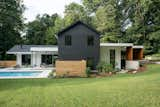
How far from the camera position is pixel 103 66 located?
25.1 metres

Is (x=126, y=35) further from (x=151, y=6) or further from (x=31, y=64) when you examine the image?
(x=31, y=64)

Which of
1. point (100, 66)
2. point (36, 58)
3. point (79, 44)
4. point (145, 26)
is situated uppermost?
point (145, 26)

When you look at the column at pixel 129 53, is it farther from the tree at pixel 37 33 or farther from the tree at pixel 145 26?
the tree at pixel 37 33

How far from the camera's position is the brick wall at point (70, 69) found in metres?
22.5

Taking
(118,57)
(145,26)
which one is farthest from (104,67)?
(145,26)

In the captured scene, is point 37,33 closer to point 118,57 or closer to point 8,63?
point 8,63

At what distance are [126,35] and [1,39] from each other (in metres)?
20.0

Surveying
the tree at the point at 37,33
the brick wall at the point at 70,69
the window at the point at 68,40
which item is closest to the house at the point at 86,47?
the window at the point at 68,40

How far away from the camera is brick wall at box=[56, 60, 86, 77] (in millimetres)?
22469

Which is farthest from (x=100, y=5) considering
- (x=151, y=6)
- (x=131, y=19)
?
(x=151, y=6)

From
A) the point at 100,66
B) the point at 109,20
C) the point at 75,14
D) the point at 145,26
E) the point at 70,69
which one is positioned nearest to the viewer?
the point at 70,69

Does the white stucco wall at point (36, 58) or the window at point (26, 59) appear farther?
the window at point (26, 59)

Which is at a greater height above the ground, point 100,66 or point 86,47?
point 86,47

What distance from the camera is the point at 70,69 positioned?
74.4 ft
